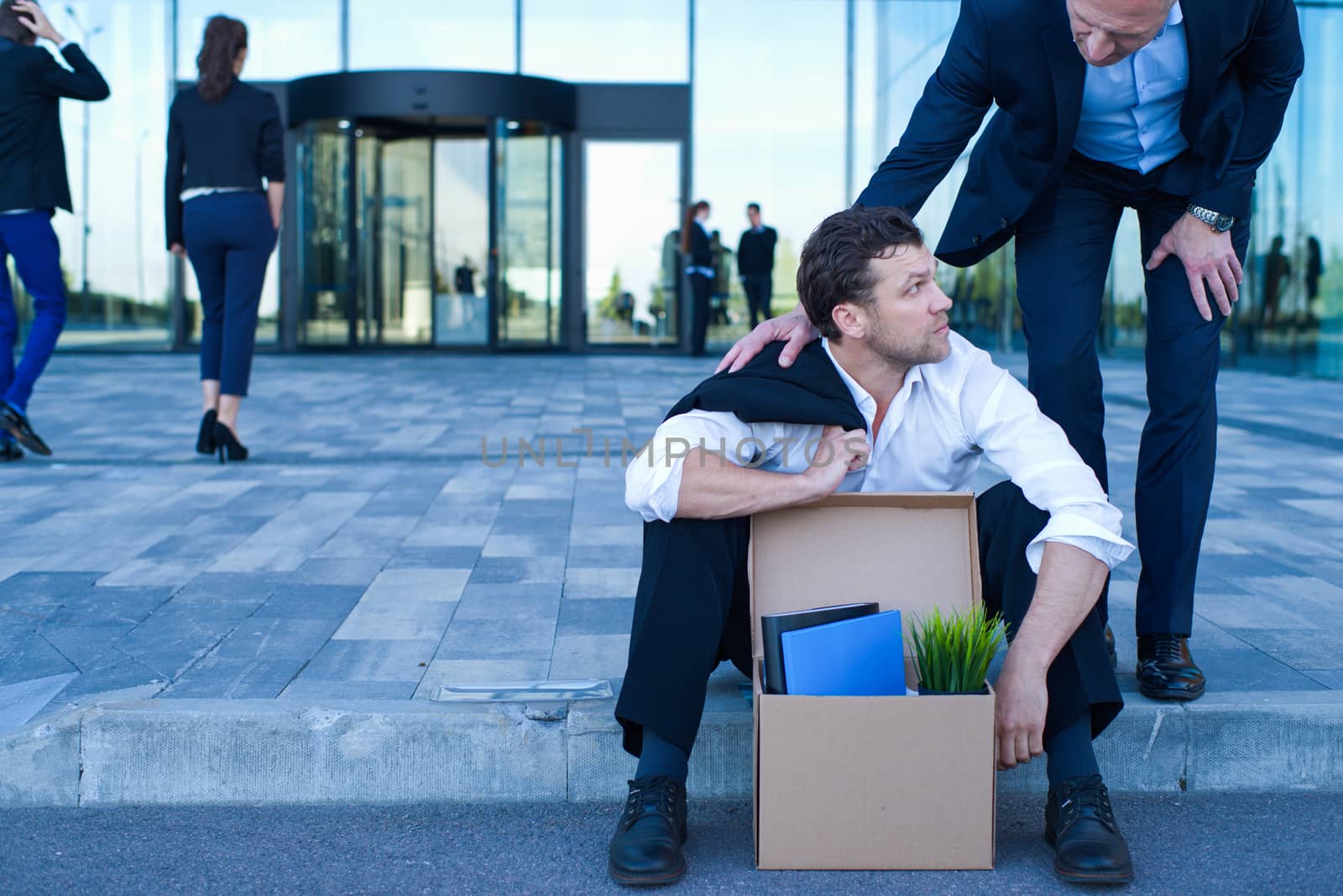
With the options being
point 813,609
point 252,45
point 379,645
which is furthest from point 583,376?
point 813,609

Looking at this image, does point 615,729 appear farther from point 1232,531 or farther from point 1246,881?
point 1232,531

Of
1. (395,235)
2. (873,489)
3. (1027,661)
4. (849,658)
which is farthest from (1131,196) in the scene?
(395,235)

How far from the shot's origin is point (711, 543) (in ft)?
7.52

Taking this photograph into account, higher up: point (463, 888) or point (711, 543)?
point (711, 543)

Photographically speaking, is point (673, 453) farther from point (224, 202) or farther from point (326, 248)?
point (326, 248)

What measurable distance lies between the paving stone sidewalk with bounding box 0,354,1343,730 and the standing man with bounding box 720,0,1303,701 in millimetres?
418

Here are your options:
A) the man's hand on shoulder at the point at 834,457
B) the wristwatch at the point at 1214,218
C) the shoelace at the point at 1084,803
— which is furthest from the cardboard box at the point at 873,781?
the wristwatch at the point at 1214,218

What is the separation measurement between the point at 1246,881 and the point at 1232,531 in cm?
251

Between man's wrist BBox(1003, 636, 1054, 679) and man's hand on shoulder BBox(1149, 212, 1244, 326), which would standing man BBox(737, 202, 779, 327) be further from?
man's wrist BBox(1003, 636, 1054, 679)

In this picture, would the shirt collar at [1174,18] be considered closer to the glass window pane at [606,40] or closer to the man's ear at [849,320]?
the man's ear at [849,320]

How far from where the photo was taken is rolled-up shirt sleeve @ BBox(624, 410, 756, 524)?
226 cm

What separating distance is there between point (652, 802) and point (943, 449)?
35.3 inches

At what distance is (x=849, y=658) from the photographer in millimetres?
2158

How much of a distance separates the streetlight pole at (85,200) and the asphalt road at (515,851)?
1474 centimetres
